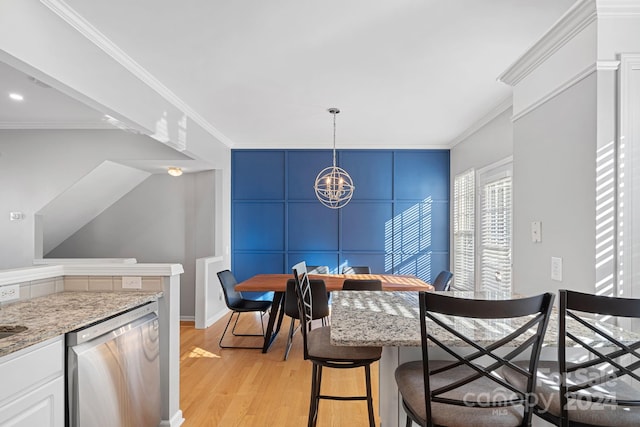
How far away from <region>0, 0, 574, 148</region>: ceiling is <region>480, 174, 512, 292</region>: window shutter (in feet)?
2.99

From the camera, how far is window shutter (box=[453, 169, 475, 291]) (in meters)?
4.85

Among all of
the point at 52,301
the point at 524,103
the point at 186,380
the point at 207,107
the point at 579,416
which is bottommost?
the point at 186,380

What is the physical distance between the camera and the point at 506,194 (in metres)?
3.84

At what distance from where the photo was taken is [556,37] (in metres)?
2.00

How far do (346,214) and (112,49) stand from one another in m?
3.90

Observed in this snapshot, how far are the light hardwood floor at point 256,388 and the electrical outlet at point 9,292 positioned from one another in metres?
1.33

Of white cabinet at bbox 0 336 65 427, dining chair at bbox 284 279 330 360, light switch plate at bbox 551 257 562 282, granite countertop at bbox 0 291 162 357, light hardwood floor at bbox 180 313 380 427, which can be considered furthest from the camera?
dining chair at bbox 284 279 330 360

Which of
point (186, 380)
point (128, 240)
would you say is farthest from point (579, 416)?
point (128, 240)

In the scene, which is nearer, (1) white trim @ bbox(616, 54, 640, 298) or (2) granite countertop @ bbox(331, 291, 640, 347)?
(2) granite countertop @ bbox(331, 291, 640, 347)

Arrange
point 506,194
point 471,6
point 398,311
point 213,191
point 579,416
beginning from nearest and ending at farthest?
point 579,416 → point 398,311 → point 471,6 → point 506,194 → point 213,191

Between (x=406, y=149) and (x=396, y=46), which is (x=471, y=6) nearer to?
(x=396, y=46)

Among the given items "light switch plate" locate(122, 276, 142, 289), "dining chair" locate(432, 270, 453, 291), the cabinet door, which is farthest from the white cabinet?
"dining chair" locate(432, 270, 453, 291)

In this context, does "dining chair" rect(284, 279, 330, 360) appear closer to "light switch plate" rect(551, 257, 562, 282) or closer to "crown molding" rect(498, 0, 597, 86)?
"light switch plate" rect(551, 257, 562, 282)

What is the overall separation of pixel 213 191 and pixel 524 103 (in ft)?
13.6
